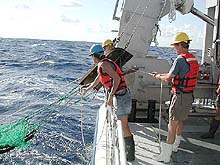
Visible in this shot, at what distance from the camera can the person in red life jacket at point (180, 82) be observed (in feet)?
16.0

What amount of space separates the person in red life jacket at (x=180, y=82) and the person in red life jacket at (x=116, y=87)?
527 mm

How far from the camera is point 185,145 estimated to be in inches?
245

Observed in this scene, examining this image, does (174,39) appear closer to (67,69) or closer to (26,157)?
(26,157)

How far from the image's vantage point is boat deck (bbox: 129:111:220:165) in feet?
18.0

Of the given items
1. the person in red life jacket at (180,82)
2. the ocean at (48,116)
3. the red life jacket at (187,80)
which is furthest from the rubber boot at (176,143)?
the ocean at (48,116)

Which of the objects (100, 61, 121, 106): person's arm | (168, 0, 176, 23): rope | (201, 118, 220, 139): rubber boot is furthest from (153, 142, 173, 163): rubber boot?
(168, 0, 176, 23): rope

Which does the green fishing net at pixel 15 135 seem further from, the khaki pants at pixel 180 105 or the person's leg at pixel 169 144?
the khaki pants at pixel 180 105

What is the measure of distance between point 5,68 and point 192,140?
64.2 feet

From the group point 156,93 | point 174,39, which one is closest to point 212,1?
point 156,93

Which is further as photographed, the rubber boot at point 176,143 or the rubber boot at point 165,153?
the rubber boot at point 176,143

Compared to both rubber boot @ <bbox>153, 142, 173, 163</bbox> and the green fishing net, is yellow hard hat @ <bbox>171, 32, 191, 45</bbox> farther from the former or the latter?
the green fishing net

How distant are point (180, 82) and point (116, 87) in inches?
36.5

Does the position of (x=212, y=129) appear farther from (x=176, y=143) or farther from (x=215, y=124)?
(x=176, y=143)

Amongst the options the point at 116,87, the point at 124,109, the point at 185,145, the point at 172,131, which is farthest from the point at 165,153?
the point at 116,87
